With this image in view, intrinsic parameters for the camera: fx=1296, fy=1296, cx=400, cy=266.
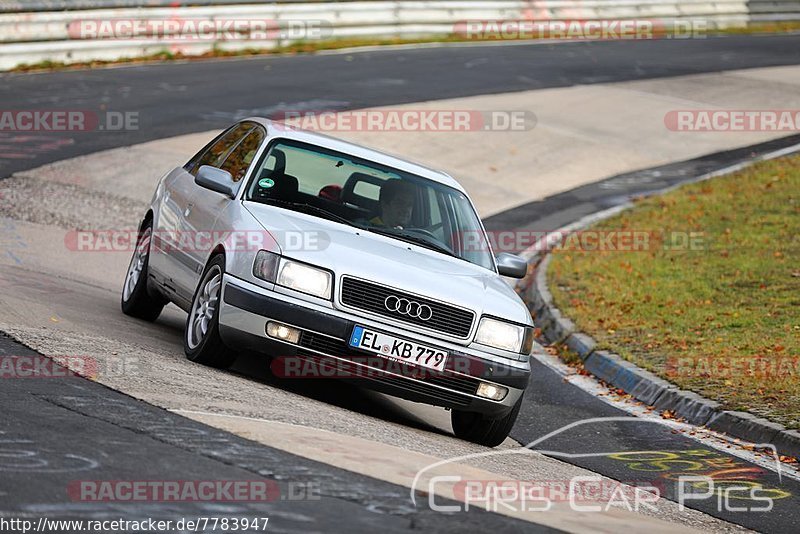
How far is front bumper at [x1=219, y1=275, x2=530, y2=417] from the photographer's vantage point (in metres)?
7.44

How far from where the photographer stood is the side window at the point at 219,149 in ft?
31.3

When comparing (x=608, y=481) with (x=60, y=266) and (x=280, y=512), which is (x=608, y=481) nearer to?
(x=280, y=512)

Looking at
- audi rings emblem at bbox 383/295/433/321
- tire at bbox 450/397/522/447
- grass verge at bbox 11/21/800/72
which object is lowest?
tire at bbox 450/397/522/447

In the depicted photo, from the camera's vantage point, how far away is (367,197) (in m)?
8.70

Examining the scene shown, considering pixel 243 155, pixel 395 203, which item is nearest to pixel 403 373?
pixel 395 203

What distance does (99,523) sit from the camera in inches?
187

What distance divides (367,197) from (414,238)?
18.4 inches

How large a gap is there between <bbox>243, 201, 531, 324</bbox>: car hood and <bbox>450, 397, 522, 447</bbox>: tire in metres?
0.65

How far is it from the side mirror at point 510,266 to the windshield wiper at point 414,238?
1.57 ft

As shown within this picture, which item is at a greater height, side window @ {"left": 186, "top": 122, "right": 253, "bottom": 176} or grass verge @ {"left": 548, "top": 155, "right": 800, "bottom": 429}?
side window @ {"left": 186, "top": 122, "right": 253, "bottom": 176}

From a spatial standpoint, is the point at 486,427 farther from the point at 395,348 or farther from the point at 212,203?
the point at 212,203

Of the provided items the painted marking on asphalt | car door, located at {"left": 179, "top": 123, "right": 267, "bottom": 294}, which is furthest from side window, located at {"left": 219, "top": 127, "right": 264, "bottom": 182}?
the painted marking on asphalt

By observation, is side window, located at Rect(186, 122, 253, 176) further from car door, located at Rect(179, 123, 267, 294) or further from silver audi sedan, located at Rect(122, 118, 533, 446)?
silver audi sedan, located at Rect(122, 118, 533, 446)

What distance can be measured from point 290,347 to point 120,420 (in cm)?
153
